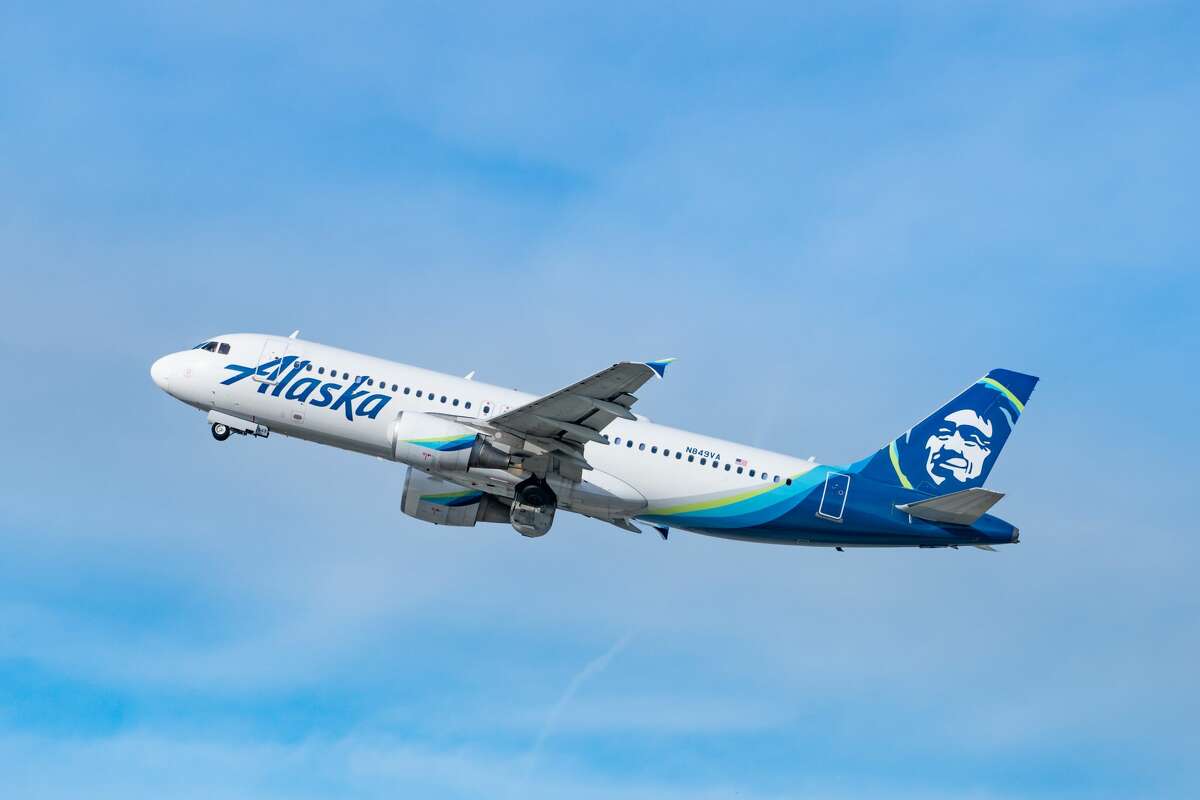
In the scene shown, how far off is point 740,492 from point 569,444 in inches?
267

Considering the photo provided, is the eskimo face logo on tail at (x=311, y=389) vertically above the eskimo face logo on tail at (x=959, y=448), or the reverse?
the eskimo face logo on tail at (x=959, y=448)

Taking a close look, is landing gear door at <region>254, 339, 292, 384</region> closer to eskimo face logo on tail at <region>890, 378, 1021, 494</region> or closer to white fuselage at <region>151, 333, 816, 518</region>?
white fuselage at <region>151, 333, 816, 518</region>

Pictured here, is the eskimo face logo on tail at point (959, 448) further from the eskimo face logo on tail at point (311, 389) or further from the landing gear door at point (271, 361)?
the landing gear door at point (271, 361)

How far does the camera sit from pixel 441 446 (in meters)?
52.9

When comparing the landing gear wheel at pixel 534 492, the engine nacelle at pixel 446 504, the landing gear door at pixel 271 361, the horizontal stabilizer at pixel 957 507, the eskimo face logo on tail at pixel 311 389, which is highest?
the landing gear door at pixel 271 361

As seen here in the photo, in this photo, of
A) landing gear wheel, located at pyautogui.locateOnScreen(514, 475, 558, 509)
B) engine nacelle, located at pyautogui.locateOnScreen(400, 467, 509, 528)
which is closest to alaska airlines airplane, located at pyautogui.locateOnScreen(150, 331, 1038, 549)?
landing gear wheel, located at pyautogui.locateOnScreen(514, 475, 558, 509)

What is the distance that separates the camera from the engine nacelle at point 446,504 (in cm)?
5897

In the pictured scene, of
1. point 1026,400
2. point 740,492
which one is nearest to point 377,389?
point 740,492

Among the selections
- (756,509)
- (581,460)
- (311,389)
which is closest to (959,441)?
(756,509)

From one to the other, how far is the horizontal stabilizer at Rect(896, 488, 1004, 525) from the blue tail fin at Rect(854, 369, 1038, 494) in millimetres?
2177

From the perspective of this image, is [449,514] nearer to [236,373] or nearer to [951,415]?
[236,373]

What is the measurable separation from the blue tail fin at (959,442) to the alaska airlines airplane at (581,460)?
0.25 feet

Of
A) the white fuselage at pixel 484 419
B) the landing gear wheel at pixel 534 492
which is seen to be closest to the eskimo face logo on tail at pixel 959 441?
the white fuselage at pixel 484 419

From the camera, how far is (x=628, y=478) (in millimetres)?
55281
